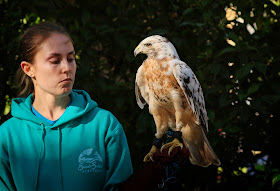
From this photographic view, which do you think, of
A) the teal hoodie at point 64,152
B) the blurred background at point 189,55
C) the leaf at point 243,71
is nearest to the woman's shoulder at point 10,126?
the teal hoodie at point 64,152

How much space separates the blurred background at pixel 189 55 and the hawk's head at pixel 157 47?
1085 mm

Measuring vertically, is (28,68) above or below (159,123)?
above

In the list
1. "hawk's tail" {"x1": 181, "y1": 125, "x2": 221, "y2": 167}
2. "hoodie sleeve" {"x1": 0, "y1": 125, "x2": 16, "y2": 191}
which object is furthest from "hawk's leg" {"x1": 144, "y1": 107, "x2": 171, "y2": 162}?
"hoodie sleeve" {"x1": 0, "y1": 125, "x2": 16, "y2": 191}

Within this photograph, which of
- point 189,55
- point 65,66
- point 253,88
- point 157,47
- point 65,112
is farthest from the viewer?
point 189,55

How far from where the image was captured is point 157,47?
2.13 m

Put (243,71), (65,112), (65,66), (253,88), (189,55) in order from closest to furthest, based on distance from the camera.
→ (65,66) < (65,112) < (243,71) < (253,88) < (189,55)

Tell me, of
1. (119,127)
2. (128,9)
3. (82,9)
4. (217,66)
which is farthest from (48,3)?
(119,127)

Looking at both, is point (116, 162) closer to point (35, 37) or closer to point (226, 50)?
point (35, 37)

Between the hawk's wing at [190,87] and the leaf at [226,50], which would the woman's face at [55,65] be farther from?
the leaf at [226,50]

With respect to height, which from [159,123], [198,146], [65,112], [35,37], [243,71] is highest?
[35,37]

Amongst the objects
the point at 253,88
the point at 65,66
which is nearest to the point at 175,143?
the point at 65,66

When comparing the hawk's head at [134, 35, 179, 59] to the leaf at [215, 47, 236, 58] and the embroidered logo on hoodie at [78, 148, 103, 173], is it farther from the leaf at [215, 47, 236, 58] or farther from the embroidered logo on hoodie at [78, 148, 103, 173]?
the leaf at [215, 47, 236, 58]

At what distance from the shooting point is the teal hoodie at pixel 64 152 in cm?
188

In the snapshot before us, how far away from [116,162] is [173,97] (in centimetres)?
44
